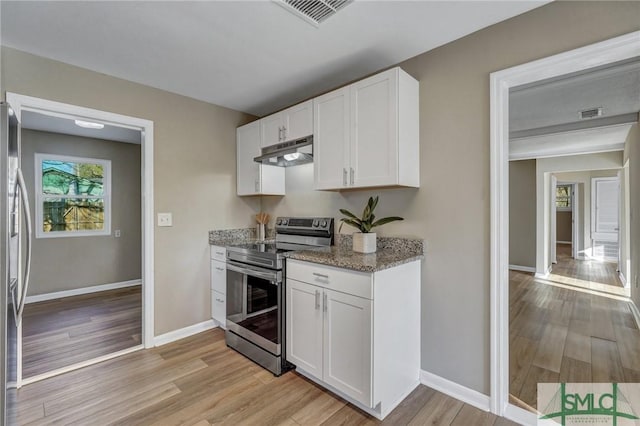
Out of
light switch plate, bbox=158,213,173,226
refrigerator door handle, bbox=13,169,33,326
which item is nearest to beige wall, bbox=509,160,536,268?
light switch plate, bbox=158,213,173,226

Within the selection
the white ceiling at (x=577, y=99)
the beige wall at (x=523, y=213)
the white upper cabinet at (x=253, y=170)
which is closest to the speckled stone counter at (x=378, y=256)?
the white upper cabinet at (x=253, y=170)

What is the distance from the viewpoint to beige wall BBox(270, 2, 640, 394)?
5.85 feet

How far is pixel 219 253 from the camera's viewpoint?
307cm

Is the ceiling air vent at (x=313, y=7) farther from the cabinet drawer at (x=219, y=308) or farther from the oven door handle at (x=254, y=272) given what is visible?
the cabinet drawer at (x=219, y=308)

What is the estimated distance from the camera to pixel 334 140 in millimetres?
2318

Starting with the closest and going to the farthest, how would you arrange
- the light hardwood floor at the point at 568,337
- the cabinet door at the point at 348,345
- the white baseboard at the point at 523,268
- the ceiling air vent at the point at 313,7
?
the ceiling air vent at the point at 313,7, the cabinet door at the point at 348,345, the light hardwood floor at the point at 568,337, the white baseboard at the point at 523,268

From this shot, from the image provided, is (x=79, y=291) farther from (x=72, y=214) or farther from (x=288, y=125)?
(x=288, y=125)

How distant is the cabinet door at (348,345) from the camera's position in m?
1.74

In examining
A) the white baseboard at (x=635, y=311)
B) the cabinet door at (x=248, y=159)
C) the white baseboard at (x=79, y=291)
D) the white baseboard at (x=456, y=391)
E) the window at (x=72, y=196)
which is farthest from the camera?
the window at (x=72, y=196)

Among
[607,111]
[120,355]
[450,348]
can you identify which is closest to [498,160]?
[450,348]

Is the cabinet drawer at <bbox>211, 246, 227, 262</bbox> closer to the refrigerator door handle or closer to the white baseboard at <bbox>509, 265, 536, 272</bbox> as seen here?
the refrigerator door handle

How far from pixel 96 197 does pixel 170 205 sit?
107 inches

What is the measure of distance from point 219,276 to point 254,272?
0.81 meters

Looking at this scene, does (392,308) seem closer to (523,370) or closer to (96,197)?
(523,370)
